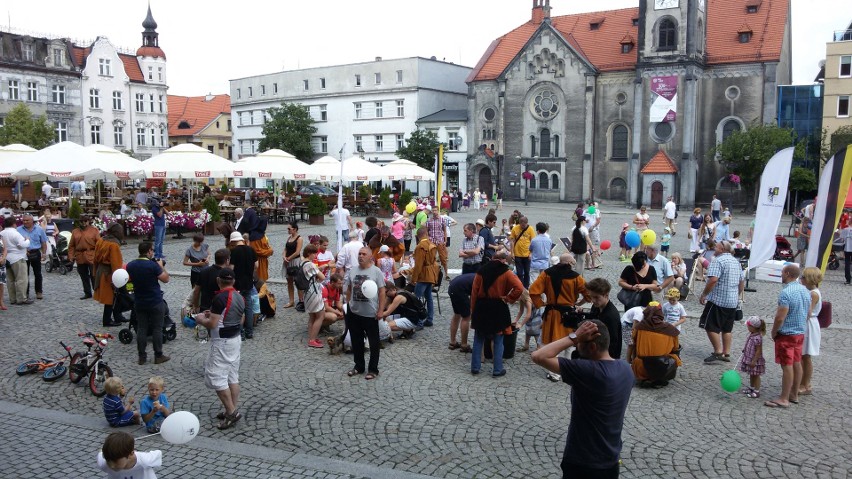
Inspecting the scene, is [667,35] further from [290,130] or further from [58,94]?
[58,94]

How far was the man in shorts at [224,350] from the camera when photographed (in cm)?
719

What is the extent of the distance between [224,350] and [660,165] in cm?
4528

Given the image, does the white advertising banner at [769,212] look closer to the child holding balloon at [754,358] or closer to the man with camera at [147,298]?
the child holding balloon at [754,358]

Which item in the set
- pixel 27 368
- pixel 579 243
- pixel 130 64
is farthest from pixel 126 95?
pixel 27 368

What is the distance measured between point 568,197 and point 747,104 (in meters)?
14.2

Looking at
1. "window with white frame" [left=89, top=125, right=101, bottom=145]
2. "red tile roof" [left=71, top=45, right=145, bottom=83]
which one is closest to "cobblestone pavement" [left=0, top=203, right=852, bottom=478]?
"window with white frame" [left=89, top=125, right=101, bottom=145]

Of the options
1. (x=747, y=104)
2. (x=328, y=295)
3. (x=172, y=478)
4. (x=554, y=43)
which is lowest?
(x=172, y=478)

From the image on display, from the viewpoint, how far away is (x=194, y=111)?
80562 mm

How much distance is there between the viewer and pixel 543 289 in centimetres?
890

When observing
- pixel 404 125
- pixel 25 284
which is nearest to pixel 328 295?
pixel 25 284

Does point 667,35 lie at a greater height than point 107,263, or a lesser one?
greater

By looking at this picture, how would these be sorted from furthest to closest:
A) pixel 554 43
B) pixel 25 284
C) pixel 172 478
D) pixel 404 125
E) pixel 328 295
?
pixel 404 125
pixel 554 43
pixel 25 284
pixel 328 295
pixel 172 478

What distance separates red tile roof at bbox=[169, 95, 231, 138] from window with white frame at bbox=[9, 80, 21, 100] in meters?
23.0

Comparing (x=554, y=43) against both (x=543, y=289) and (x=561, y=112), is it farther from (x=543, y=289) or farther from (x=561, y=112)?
(x=543, y=289)
